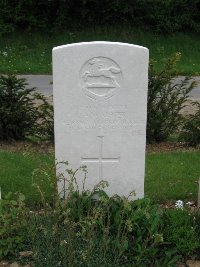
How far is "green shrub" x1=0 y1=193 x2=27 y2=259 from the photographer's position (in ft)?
14.3

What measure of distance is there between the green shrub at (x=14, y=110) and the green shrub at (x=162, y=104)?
5.16 ft

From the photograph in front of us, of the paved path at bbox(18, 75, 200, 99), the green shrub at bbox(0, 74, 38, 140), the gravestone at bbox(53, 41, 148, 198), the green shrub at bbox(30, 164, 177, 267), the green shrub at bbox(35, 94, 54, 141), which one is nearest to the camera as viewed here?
the green shrub at bbox(30, 164, 177, 267)

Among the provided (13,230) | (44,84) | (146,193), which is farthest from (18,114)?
(44,84)

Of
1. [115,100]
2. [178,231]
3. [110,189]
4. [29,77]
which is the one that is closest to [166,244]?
[178,231]

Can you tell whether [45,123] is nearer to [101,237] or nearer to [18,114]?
→ [18,114]

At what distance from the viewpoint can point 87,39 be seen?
18.9 m

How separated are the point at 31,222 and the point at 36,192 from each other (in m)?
1.16

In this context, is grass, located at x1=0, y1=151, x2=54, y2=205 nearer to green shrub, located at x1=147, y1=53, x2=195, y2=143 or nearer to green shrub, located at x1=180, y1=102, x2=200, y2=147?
green shrub, located at x1=147, y1=53, x2=195, y2=143

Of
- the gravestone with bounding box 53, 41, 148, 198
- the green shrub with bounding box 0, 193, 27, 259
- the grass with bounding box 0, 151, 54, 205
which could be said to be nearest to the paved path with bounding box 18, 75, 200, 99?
the grass with bounding box 0, 151, 54, 205

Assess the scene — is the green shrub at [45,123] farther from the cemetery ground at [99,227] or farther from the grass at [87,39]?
the grass at [87,39]

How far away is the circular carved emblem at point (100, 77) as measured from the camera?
15.9 ft

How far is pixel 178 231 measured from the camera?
4387mm

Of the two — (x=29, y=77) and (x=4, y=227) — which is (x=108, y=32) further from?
(x=4, y=227)

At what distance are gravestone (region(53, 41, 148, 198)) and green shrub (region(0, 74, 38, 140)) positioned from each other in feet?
8.20
